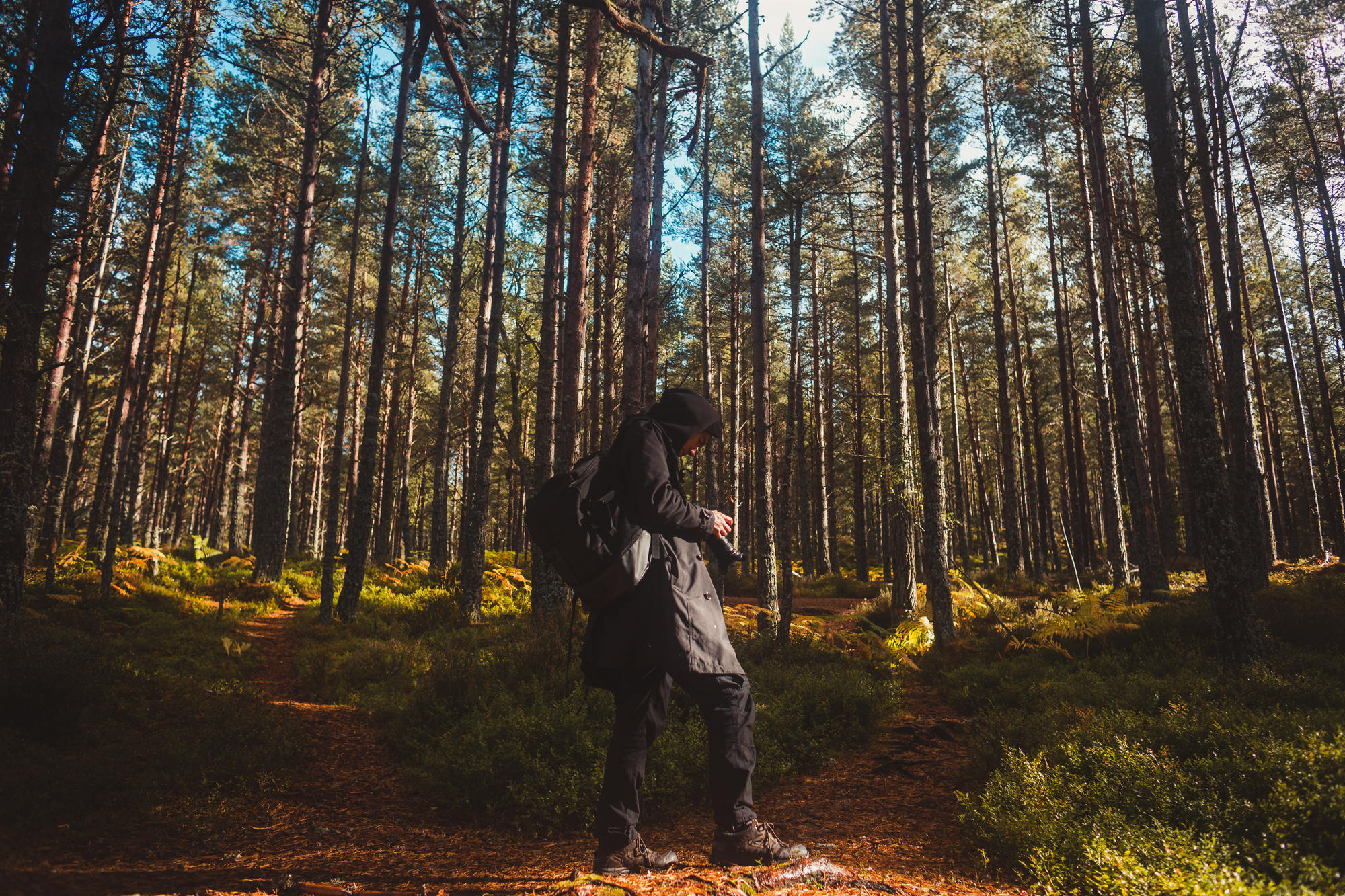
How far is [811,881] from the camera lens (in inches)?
117

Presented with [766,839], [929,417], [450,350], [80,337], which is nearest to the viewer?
[766,839]

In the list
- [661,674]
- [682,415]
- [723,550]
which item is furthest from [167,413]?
[723,550]

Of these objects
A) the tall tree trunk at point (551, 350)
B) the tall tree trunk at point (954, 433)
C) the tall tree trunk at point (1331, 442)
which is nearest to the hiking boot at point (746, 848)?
the tall tree trunk at point (551, 350)

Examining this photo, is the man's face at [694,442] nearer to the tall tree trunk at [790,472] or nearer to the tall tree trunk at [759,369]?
the tall tree trunk at [790,472]

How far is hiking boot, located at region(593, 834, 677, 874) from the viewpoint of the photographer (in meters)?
2.99

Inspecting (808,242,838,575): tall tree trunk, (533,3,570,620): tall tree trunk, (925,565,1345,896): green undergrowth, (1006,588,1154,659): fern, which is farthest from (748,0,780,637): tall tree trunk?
(808,242,838,575): tall tree trunk

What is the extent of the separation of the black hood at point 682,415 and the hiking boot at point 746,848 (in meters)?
1.96

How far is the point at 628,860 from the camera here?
3018mm

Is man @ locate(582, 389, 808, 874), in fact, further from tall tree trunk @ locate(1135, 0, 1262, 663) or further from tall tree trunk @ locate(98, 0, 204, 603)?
tall tree trunk @ locate(98, 0, 204, 603)

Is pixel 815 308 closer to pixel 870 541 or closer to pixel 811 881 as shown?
pixel 811 881

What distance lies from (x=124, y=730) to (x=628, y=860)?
464 cm

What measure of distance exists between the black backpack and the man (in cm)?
8

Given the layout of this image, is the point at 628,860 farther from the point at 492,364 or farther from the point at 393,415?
the point at 393,415

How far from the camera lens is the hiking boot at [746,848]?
119 inches
